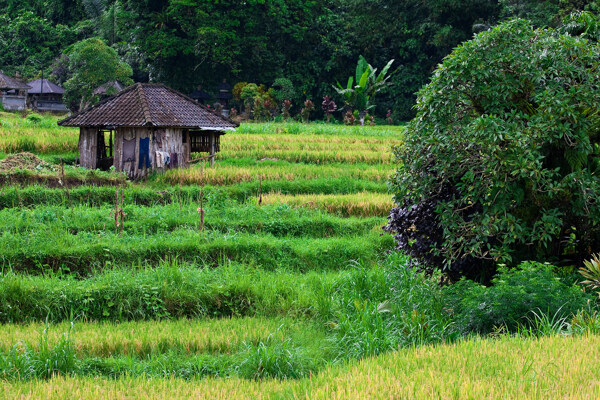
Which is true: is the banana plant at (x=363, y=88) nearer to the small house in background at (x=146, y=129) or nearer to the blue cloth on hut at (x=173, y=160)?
the small house in background at (x=146, y=129)

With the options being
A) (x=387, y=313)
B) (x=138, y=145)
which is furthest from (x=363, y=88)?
(x=387, y=313)

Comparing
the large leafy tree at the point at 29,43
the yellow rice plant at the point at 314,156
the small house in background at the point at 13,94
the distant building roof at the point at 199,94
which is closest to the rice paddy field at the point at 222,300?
the yellow rice plant at the point at 314,156

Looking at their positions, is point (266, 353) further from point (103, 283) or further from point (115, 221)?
point (115, 221)

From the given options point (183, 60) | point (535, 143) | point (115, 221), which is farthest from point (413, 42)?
point (535, 143)

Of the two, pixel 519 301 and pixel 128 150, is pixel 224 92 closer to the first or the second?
pixel 128 150

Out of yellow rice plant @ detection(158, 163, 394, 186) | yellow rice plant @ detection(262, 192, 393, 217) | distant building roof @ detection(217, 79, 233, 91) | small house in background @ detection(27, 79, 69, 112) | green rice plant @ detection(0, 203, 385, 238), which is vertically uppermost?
distant building roof @ detection(217, 79, 233, 91)

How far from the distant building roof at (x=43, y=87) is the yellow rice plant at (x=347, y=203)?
98.2 feet

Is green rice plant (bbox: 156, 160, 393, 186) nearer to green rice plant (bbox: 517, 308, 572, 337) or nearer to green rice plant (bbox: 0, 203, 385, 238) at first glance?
green rice plant (bbox: 0, 203, 385, 238)

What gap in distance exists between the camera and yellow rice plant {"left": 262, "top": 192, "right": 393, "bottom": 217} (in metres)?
14.0

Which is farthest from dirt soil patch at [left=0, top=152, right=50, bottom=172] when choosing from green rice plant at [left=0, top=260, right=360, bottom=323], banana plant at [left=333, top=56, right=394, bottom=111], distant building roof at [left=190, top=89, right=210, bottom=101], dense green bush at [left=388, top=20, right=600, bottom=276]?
distant building roof at [left=190, top=89, right=210, bottom=101]

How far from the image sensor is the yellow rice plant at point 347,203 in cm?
1402

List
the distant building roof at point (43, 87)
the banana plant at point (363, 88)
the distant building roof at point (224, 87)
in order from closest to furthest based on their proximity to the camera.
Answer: the banana plant at point (363, 88) < the distant building roof at point (43, 87) < the distant building roof at point (224, 87)

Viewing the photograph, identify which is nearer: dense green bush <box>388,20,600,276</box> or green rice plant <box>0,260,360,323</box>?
dense green bush <box>388,20,600,276</box>

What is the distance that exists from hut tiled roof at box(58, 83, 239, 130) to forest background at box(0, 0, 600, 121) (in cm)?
1556
